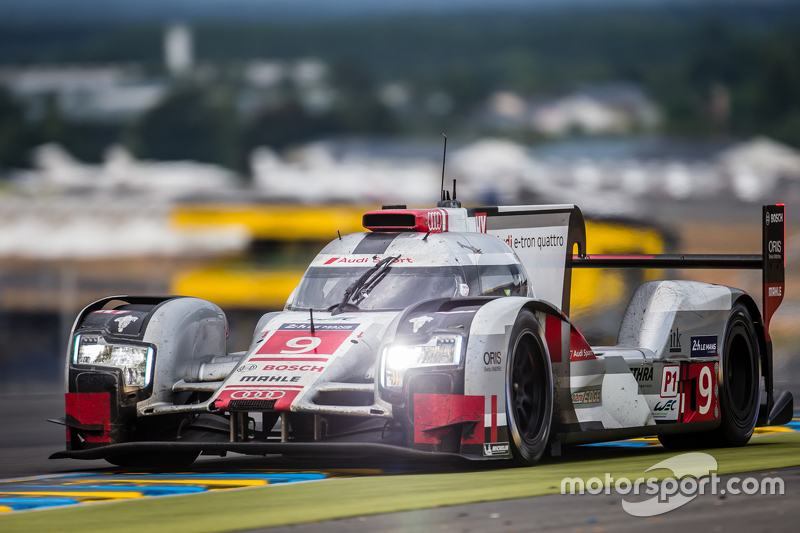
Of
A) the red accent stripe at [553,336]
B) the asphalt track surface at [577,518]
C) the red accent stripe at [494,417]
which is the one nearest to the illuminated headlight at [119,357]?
the red accent stripe at [494,417]

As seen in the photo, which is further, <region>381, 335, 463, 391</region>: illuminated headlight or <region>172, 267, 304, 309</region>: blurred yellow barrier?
<region>172, 267, 304, 309</region>: blurred yellow barrier

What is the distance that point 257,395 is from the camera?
24.3ft

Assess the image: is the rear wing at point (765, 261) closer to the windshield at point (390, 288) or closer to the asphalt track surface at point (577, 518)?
the windshield at point (390, 288)

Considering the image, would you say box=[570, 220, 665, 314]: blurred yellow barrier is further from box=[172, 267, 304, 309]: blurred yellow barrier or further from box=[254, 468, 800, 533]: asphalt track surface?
box=[172, 267, 304, 309]: blurred yellow barrier

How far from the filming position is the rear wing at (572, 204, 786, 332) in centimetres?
1028

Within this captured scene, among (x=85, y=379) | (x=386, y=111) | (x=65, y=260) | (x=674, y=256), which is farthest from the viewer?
(x=386, y=111)

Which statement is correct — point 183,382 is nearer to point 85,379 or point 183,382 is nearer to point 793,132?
point 85,379

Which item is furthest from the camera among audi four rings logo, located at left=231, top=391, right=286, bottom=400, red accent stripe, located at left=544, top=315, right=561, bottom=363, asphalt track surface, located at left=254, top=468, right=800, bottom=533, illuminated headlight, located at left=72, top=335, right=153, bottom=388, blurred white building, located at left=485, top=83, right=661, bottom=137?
blurred white building, located at left=485, top=83, right=661, bottom=137

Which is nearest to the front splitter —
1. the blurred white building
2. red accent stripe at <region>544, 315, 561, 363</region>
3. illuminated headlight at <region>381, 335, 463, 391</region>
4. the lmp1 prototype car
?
the lmp1 prototype car

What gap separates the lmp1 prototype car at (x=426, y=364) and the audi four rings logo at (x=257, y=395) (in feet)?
0.04

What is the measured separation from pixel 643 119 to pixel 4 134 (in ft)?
59.6

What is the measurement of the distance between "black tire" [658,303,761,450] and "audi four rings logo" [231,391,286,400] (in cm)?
362

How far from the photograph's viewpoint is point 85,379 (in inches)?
324

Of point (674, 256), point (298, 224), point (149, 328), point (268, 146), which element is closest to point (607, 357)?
point (674, 256)
